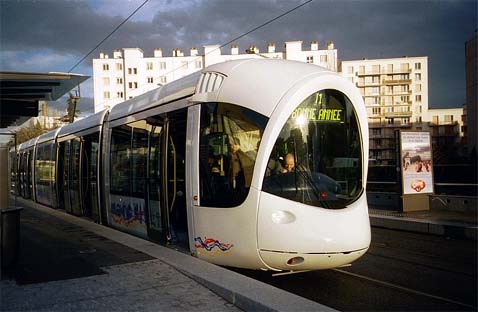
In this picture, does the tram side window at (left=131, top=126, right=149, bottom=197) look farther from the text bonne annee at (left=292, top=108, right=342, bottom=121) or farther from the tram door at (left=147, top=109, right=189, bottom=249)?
the text bonne annee at (left=292, top=108, right=342, bottom=121)

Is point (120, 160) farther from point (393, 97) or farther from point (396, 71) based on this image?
point (396, 71)

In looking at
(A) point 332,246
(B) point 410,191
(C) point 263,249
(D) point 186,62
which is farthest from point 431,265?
(D) point 186,62

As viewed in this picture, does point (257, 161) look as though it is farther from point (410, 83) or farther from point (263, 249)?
point (410, 83)

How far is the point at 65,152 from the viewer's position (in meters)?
16.8

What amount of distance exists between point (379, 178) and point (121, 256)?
15278 millimetres

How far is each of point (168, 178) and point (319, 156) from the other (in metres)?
3.05

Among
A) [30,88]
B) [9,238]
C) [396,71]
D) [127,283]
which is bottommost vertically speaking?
[127,283]

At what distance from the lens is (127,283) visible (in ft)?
20.4

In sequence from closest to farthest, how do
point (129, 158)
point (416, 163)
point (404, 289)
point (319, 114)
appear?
point (404, 289), point (319, 114), point (129, 158), point (416, 163)

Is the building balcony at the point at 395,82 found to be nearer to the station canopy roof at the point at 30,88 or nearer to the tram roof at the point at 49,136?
the tram roof at the point at 49,136

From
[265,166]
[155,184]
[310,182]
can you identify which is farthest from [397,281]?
[155,184]

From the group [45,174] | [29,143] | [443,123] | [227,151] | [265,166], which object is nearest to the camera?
[265,166]

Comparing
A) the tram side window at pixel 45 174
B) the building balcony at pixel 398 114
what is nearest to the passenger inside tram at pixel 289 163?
the tram side window at pixel 45 174

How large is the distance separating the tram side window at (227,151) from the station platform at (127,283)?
106 cm
